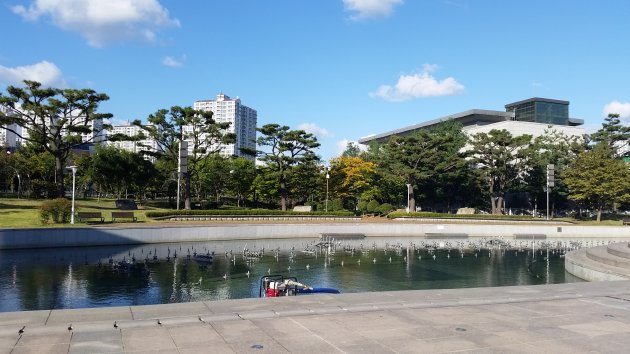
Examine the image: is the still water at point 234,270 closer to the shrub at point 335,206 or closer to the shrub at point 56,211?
the shrub at point 56,211

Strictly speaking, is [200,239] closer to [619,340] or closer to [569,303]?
[569,303]

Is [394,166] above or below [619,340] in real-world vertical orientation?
above

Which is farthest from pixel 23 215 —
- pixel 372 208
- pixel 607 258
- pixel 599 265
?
pixel 607 258

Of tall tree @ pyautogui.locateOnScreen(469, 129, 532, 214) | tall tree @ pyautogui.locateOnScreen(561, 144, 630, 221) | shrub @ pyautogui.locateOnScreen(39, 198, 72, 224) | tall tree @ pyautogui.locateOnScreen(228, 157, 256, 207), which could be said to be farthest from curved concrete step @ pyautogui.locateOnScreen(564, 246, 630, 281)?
tall tree @ pyautogui.locateOnScreen(228, 157, 256, 207)

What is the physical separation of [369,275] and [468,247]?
16588mm

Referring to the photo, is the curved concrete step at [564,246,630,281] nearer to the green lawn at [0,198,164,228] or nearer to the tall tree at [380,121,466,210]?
the green lawn at [0,198,164,228]

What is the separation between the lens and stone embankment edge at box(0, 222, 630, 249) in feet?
93.5

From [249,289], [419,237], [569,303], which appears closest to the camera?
[569,303]

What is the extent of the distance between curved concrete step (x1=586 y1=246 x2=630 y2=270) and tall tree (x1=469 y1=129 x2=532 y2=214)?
125 ft

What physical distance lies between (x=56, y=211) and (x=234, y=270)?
1643 cm

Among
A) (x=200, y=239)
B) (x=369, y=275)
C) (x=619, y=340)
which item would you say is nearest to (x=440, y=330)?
(x=619, y=340)

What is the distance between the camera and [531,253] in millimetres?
34625

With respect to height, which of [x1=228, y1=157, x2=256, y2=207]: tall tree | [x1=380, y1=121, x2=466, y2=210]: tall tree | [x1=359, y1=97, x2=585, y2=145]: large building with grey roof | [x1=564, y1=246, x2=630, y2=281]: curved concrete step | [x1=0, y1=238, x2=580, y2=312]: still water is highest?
[x1=359, y1=97, x2=585, y2=145]: large building with grey roof

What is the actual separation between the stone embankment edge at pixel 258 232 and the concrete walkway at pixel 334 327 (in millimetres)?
19819
